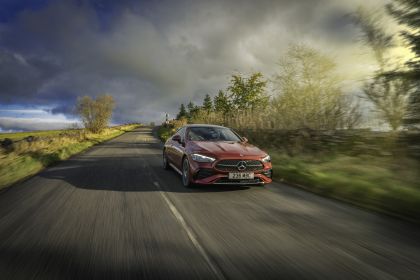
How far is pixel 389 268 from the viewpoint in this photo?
12.0 ft

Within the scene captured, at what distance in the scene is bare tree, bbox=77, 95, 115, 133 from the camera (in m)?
42.3

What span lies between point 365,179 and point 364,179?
22 millimetres

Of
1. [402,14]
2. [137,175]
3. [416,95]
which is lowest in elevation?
[137,175]

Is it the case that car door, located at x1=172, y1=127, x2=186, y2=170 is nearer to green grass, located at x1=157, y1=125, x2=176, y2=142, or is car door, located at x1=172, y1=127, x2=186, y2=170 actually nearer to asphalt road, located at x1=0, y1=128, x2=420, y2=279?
asphalt road, located at x1=0, y1=128, x2=420, y2=279

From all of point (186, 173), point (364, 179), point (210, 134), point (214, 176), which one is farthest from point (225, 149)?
point (364, 179)

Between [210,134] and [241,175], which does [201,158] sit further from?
[210,134]

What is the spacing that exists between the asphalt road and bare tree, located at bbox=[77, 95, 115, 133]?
3642 cm

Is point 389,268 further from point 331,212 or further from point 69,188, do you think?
point 69,188

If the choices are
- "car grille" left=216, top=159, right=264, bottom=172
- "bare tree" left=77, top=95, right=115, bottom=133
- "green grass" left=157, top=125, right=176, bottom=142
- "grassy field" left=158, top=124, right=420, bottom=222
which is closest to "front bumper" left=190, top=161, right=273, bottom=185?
"car grille" left=216, top=159, right=264, bottom=172

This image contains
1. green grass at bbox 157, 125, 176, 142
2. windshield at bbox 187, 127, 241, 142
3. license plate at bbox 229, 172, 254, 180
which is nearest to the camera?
license plate at bbox 229, 172, 254, 180

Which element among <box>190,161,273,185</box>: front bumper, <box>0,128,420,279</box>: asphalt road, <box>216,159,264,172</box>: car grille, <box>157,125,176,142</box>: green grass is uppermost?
<box>216,159,264,172</box>: car grille

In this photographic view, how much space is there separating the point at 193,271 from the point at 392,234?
→ 10.2 feet

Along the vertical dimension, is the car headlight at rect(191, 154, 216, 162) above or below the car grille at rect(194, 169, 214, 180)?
above

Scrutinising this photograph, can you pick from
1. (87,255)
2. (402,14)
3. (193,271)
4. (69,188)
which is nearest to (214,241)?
(193,271)
